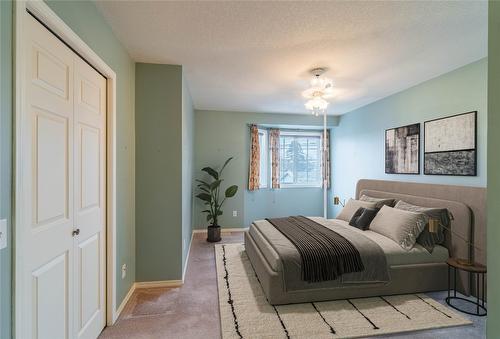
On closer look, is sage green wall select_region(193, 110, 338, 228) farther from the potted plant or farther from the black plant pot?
the black plant pot

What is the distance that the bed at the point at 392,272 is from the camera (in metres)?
2.28

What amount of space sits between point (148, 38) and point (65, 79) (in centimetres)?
99

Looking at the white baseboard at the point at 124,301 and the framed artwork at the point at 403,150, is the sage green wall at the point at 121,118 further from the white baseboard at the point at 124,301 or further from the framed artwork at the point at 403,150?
the framed artwork at the point at 403,150

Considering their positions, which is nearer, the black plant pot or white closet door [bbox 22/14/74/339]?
white closet door [bbox 22/14/74/339]

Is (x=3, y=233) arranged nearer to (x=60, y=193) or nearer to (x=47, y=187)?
(x=47, y=187)

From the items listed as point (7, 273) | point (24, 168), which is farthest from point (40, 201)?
point (7, 273)

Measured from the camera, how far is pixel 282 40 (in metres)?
2.20

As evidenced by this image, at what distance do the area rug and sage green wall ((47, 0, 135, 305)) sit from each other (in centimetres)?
108

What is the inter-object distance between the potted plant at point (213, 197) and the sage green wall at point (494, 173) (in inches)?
157

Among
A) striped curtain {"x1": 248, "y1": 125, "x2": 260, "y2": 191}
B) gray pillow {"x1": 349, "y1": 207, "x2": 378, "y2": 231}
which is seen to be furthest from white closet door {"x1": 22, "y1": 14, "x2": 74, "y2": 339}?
striped curtain {"x1": 248, "y1": 125, "x2": 260, "y2": 191}

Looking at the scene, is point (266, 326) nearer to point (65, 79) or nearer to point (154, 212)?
point (154, 212)

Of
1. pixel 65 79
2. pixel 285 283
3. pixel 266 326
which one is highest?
pixel 65 79

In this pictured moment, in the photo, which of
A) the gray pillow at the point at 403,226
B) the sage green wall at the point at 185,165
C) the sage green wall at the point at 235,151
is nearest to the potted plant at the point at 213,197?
the sage green wall at the point at 235,151

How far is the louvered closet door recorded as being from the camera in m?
1.14
